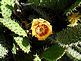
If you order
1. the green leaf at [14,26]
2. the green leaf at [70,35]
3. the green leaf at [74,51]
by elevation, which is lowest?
the green leaf at [74,51]

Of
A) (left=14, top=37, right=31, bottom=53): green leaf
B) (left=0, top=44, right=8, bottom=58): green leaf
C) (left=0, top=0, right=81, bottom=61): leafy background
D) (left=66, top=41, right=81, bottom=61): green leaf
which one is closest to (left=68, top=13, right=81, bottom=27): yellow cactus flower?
(left=0, top=0, right=81, bottom=61): leafy background

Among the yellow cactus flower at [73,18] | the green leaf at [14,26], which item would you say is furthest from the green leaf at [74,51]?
the green leaf at [14,26]

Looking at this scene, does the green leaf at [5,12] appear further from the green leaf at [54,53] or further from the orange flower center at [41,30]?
the green leaf at [54,53]

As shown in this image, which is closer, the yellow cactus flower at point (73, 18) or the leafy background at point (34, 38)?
the leafy background at point (34, 38)

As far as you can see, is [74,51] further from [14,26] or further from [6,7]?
[6,7]

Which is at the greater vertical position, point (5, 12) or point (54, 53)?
point (5, 12)

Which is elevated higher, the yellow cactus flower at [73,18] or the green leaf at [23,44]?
the yellow cactus flower at [73,18]

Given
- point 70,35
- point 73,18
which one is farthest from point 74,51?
point 73,18

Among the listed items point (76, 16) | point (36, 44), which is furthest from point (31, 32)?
point (76, 16)
